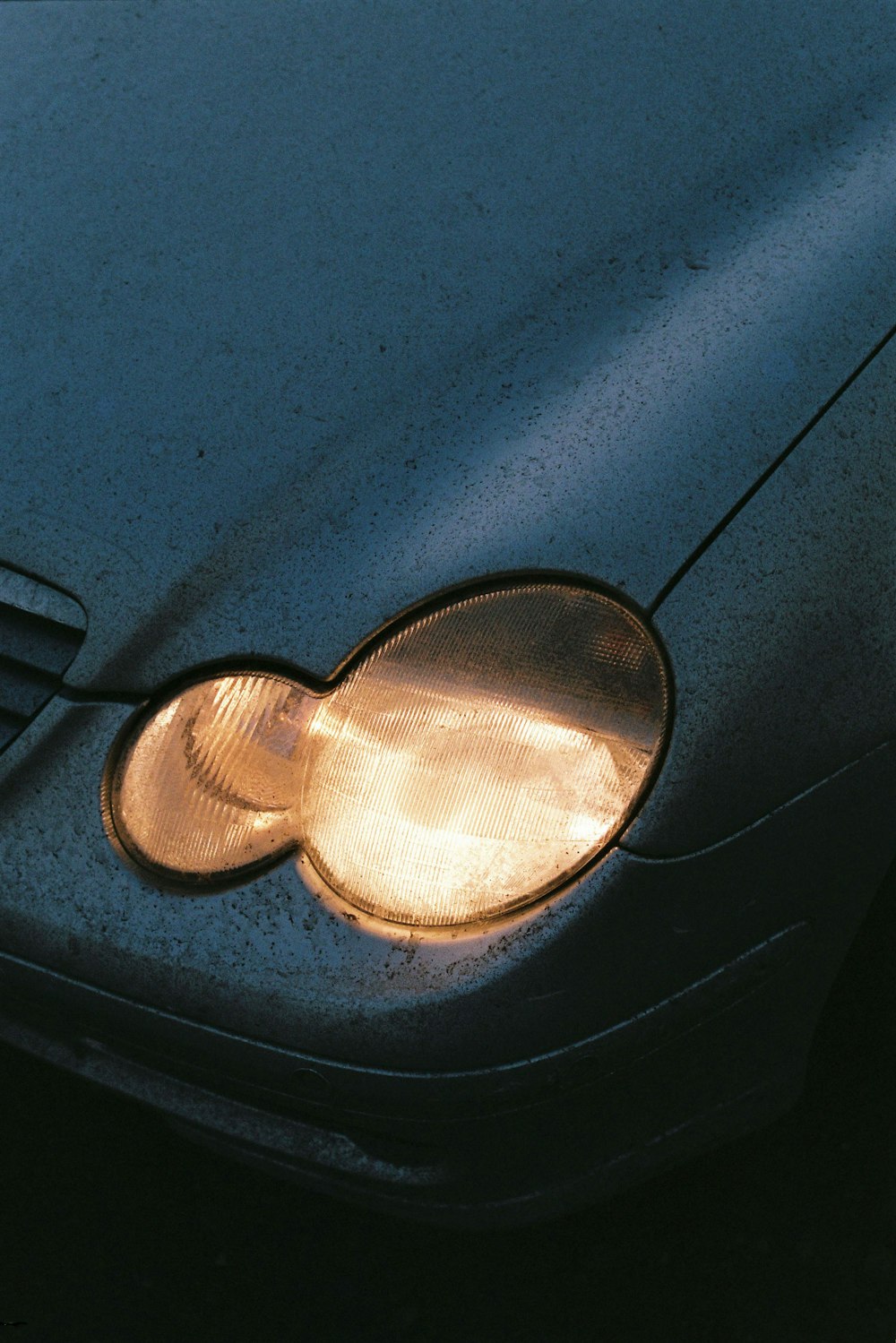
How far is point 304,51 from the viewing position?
183 centimetres

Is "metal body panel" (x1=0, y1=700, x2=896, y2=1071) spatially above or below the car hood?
below

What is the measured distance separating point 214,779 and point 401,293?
67cm

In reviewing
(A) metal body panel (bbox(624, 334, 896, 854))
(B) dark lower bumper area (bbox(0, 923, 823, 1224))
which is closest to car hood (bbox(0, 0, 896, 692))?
(A) metal body panel (bbox(624, 334, 896, 854))

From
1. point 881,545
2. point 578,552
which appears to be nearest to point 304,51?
point 578,552

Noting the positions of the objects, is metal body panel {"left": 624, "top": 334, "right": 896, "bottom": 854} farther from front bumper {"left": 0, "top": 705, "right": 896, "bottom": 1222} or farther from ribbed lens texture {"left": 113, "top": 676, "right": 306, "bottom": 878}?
ribbed lens texture {"left": 113, "top": 676, "right": 306, "bottom": 878}

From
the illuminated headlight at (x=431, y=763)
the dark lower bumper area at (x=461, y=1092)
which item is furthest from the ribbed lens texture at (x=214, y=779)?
the dark lower bumper area at (x=461, y=1092)

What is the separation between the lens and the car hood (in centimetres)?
138

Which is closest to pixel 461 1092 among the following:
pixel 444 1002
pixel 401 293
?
pixel 444 1002

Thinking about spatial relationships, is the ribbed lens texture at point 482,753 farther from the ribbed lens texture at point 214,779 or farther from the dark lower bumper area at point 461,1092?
the dark lower bumper area at point 461,1092

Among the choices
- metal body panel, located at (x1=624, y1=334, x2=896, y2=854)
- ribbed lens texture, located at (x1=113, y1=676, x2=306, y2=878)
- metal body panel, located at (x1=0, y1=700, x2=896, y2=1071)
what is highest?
metal body panel, located at (x1=624, y1=334, x2=896, y2=854)

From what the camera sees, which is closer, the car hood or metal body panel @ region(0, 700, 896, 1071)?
metal body panel @ region(0, 700, 896, 1071)

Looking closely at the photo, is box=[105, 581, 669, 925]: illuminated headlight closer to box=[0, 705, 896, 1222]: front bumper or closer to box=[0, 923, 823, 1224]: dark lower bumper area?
box=[0, 705, 896, 1222]: front bumper

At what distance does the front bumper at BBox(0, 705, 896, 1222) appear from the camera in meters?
1.28

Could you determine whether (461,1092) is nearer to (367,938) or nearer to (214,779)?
(367,938)
